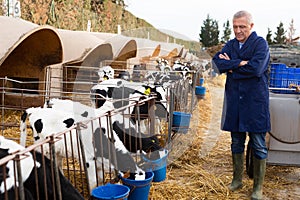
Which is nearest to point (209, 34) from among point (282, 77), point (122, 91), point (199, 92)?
point (199, 92)

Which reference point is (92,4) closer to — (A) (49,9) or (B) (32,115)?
(A) (49,9)

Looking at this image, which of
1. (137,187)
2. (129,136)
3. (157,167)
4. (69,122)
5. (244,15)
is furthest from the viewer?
(129,136)

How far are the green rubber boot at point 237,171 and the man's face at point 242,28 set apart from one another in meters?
1.48

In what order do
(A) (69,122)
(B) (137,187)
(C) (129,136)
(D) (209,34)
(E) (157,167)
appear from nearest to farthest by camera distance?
(B) (137,187), (A) (69,122), (E) (157,167), (C) (129,136), (D) (209,34)

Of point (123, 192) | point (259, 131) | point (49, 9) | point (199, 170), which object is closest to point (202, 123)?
point (199, 170)

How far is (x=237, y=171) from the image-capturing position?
474 cm

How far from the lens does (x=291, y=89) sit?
501 centimetres

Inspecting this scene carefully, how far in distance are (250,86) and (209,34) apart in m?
Result: 56.5

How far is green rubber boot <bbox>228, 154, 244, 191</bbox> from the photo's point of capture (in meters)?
4.67

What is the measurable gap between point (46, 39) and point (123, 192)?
6.77 meters

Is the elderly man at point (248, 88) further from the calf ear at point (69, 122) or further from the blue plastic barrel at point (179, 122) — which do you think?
the blue plastic barrel at point (179, 122)

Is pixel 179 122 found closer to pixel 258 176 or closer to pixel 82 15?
pixel 258 176

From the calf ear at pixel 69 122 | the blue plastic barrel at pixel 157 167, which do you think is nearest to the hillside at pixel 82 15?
the calf ear at pixel 69 122

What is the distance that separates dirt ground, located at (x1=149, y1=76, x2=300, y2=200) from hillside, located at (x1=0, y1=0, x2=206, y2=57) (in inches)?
407
